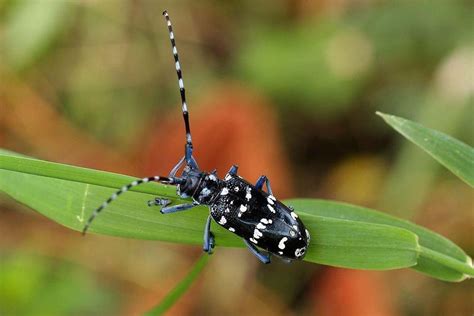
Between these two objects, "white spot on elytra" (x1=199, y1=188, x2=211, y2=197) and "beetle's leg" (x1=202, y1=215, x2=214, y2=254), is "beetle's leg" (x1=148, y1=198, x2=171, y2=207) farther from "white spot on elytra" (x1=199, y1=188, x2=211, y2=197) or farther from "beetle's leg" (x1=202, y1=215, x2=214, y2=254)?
"white spot on elytra" (x1=199, y1=188, x2=211, y2=197)

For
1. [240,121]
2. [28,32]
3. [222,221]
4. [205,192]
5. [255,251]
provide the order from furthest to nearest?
[28,32] → [240,121] → [205,192] → [255,251] → [222,221]

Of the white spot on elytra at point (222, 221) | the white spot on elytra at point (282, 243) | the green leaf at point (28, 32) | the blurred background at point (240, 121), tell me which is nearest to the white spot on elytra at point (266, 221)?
the white spot on elytra at point (282, 243)

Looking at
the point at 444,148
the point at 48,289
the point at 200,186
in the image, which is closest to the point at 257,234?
the point at 200,186

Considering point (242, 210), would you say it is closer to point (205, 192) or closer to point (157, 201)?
point (205, 192)

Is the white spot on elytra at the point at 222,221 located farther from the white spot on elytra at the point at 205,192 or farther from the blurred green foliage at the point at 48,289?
the blurred green foliage at the point at 48,289

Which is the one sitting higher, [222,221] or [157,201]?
[157,201]

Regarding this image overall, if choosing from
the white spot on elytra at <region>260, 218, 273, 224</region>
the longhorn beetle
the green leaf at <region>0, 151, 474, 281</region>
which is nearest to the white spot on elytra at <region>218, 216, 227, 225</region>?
the longhorn beetle

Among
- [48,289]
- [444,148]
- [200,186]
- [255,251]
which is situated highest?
[444,148]

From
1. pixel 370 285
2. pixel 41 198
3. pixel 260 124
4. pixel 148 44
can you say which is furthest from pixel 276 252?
pixel 148 44
